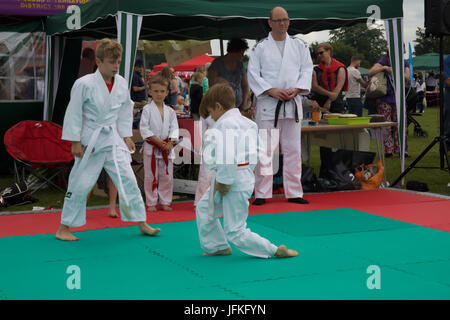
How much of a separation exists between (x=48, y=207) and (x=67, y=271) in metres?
3.15

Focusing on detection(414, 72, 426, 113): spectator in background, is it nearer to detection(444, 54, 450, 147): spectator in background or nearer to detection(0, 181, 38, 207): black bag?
detection(444, 54, 450, 147): spectator in background

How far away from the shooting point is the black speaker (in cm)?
755

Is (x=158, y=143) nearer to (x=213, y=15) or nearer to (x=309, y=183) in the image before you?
(x=213, y=15)

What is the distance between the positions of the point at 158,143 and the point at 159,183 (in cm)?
48

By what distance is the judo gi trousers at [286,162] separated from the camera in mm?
7355

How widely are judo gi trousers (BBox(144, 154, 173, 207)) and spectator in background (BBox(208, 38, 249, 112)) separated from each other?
1516mm

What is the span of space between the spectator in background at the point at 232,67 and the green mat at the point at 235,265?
102 inches

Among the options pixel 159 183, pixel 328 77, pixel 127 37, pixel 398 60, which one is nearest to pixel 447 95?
pixel 398 60

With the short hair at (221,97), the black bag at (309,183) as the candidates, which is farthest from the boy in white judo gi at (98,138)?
the black bag at (309,183)

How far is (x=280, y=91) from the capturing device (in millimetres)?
7160

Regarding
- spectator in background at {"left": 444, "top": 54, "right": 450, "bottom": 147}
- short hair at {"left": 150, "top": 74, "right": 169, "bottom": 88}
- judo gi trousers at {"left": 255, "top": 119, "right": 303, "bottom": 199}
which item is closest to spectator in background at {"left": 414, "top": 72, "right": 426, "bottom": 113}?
→ spectator in background at {"left": 444, "top": 54, "right": 450, "bottom": 147}

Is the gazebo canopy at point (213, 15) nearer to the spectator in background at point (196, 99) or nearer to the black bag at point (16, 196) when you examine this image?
the spectator in background at point (196, 99)

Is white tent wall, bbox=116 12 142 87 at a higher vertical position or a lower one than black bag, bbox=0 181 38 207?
higher

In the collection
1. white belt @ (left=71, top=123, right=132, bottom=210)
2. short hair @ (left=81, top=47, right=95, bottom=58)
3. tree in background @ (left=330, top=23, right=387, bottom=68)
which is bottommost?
white belt @ (left=71, top=123, right=132, bottom=210)
